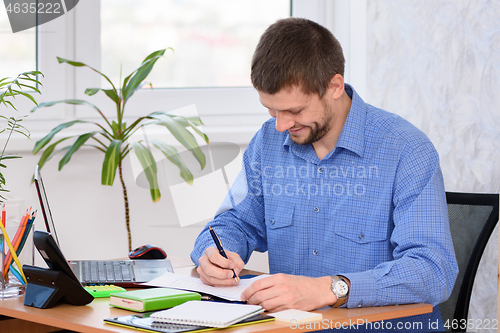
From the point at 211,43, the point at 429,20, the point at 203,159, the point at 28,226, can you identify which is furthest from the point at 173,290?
the point at 211,43

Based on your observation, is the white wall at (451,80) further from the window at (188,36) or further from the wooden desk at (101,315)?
the wooden desk at (101,315)

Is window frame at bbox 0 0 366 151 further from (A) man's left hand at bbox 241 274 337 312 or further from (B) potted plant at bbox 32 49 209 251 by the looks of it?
(A) man's left hand at bbox 241 274 337 312

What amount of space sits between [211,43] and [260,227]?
4.14ft

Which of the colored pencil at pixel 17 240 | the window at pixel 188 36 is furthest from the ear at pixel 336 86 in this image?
the window at pixel 188 36

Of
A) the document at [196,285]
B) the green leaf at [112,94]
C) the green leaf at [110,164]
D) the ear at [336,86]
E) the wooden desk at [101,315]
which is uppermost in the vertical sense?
the ear at [336,86]

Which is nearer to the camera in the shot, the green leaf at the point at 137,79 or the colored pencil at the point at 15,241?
the colored pencil at the point at 15,241

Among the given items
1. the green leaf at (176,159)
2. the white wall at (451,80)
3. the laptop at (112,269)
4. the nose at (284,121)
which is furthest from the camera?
the green leaf at (176,159)

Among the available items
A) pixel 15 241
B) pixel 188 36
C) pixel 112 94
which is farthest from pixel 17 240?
pixel 188 36

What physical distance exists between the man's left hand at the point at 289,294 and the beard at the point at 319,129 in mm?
473

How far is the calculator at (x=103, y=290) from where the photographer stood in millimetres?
1261

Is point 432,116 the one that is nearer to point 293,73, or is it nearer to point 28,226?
point 293,73

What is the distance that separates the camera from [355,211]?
1.53 meters

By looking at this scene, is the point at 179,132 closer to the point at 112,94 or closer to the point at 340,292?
the point at 112,94

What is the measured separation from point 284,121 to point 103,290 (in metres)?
0.62
